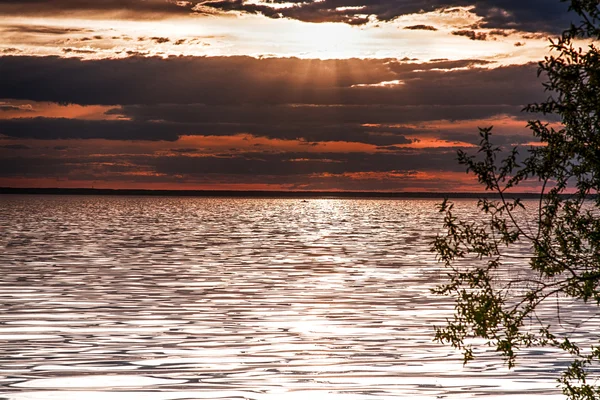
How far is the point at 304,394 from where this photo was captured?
20141mm

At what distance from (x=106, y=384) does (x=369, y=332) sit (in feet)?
33.2

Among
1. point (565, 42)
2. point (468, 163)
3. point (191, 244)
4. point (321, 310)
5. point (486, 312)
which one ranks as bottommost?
point (191, 244)

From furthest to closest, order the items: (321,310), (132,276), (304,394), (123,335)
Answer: (132,276), (321,310), (123,335), (304,394)

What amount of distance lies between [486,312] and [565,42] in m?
4.91

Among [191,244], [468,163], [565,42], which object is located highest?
[565,42]

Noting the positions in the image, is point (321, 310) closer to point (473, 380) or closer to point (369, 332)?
point (369, 332)

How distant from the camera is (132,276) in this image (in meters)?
46.6

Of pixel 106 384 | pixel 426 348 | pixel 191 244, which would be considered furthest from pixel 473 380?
pixel 191 244

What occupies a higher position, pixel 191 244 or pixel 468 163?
pixel 468 163

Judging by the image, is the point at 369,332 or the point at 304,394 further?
the point at 369,332

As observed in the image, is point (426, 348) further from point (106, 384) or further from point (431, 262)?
point (431, 262)

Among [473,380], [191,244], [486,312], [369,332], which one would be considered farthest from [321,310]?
[191,244]

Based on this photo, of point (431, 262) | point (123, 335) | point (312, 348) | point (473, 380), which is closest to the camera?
point (473, 380)

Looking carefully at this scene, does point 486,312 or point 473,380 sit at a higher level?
point 486,312
